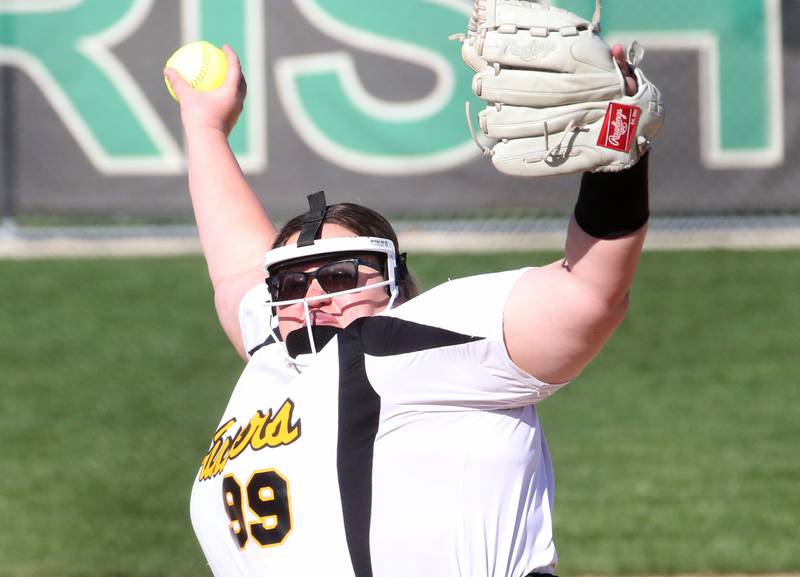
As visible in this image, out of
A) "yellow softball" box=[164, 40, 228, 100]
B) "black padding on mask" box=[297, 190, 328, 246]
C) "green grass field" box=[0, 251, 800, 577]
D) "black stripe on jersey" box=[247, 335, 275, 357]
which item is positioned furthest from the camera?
"green grass field" box=[0, 251, 800, 577]

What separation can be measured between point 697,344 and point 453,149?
5.74 ft

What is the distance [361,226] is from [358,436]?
445mm

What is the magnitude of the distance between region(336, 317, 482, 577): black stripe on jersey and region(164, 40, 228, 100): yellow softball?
100 centimetres

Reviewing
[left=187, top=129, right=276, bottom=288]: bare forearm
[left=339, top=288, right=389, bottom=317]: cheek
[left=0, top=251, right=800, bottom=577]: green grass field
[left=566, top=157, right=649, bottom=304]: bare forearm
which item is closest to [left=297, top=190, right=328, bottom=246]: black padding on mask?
[left=339, top=288, right=389, bottom=317]: cheek

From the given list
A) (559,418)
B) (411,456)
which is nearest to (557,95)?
(411,456)

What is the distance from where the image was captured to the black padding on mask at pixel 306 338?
1956 mm

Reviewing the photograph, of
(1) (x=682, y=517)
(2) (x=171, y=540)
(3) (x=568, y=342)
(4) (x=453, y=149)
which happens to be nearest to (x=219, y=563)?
(3) (x=568, y=342)

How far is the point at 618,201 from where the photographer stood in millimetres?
1558

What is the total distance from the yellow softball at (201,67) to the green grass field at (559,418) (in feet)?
8.16

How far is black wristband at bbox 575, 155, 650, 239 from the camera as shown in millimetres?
1555

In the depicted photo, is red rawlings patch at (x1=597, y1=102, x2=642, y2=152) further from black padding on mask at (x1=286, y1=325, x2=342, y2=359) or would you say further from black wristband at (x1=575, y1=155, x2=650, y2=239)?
black padding on mask at (x1=286, y1=325, x2=342, y2=359)

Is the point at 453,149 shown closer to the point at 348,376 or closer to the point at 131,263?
the point at 131,263

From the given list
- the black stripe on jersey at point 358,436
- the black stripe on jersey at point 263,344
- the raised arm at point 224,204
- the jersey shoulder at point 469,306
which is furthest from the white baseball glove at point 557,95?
the raised arm at point 224,204

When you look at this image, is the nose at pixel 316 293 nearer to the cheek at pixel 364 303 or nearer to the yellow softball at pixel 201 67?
the cheek at pixel 364 303
